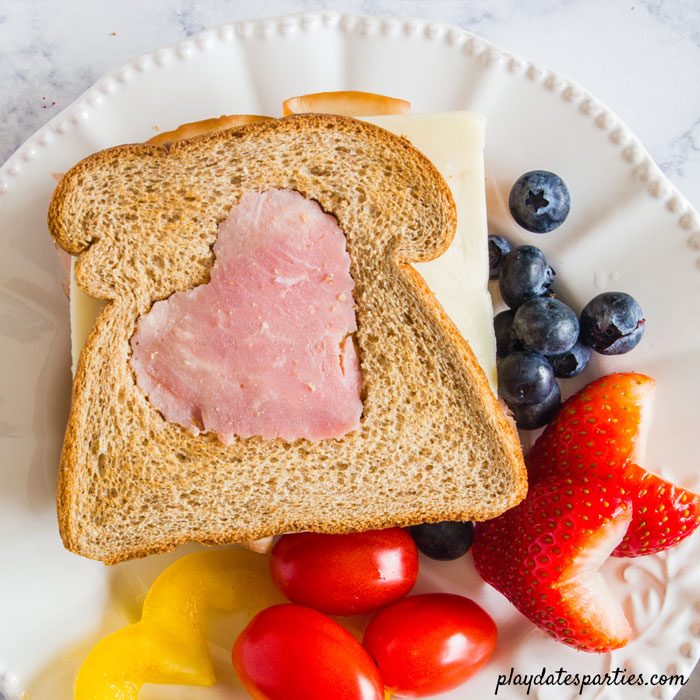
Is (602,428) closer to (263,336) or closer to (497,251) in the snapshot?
(497,251)

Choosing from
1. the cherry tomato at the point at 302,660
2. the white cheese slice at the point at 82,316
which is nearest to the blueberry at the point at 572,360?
the cherry tomato at the point at 302,660

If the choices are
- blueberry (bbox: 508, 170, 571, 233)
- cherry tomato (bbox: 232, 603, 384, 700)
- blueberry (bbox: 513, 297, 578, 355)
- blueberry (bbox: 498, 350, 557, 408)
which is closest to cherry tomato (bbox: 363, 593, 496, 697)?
cherry tomato (bbox: 232, 603, 384, 700)

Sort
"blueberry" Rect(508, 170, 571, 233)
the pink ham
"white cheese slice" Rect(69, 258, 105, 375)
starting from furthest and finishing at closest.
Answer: "blueberry" Rect(508, 170, 571, 233) → "white cheese slice" Rect(69, 258, 105, 375) → the pink ham

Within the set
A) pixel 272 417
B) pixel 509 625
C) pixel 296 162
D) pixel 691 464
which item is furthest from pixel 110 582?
pixel 691 464

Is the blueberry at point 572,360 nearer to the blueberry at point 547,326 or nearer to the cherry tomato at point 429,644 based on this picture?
the blueberry at point 547,326

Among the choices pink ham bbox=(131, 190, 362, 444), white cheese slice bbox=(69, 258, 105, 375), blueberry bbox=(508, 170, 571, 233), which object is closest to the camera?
pink ham bbox=(131, 190, 362, 444)

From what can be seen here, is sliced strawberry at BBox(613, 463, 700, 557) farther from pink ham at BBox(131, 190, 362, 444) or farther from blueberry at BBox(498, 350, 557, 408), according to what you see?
pink ham at BBox(131, 190, 362, 444)

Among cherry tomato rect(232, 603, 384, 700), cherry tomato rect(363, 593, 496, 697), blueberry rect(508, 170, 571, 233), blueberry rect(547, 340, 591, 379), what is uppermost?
blueberry rect(508, 170, 571, 233)
